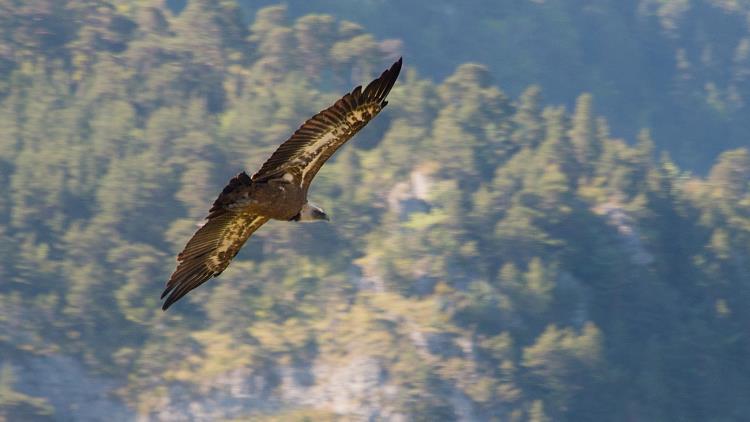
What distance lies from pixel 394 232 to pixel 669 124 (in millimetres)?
48316

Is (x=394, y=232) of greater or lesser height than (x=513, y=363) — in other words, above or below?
above

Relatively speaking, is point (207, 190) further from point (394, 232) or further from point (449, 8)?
point (449, 8)

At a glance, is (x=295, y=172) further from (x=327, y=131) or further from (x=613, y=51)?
(x=613, y=51)

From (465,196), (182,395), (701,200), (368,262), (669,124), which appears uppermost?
(669,124)

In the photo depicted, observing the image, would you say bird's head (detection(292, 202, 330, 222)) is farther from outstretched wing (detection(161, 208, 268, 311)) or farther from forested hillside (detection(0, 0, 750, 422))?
forested hillside (detection(0, 0, 750, 422))

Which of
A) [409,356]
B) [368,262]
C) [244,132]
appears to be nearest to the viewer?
[409,356]

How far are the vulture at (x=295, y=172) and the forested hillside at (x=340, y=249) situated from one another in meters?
26.3

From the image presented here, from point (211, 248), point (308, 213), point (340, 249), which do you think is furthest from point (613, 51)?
point (308, 213)

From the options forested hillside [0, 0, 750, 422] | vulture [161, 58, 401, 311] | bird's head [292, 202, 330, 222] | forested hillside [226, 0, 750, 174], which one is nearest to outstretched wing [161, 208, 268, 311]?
vulture [161, 58, 401, 311]

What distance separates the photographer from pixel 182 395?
136 feet

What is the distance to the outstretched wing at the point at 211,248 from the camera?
43.3ft

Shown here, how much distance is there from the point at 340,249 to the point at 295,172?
3363 cm

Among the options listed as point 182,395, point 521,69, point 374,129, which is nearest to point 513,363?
point 182,395

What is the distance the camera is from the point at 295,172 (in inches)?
496
